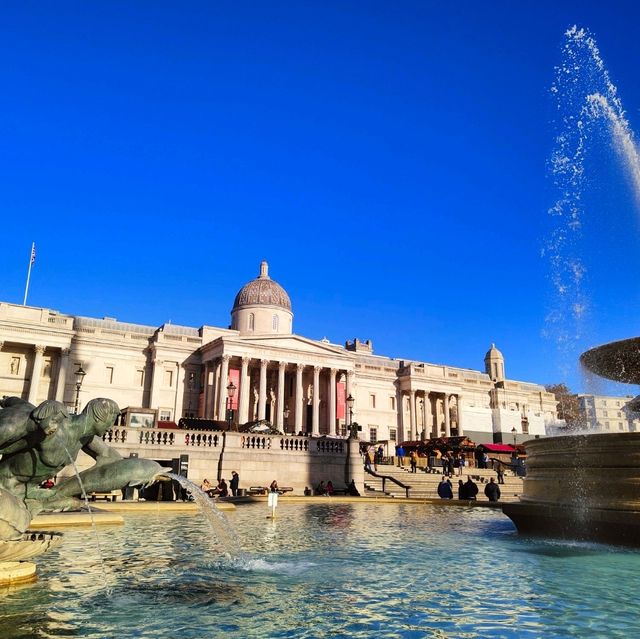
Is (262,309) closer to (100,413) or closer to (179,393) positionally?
(179,393)

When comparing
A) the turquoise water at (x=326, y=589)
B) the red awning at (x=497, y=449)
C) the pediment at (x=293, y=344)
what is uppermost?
the pediment at (x=293, y=344)

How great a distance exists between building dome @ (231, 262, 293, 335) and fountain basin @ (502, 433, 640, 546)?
178 ft

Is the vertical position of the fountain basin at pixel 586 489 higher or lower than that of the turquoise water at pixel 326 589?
higher

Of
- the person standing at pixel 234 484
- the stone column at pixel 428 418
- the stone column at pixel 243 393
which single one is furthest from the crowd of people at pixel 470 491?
the stone column at pixel 428 418

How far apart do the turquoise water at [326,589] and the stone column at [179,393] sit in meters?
49.9

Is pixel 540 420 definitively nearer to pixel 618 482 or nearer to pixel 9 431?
pixel 618 482

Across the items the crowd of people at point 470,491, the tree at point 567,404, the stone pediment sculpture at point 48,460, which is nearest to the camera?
the stone pediment sculpture at point 48,460

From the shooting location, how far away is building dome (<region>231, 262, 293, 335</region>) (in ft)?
215

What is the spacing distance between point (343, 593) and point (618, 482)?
592 centimetres

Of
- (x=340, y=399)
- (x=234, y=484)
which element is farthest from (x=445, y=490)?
(x=340, y=399)

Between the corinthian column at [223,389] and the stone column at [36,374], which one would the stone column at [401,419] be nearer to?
the corinthian column at [223,389]

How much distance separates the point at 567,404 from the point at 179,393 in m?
60.9

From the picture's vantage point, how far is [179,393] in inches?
2354

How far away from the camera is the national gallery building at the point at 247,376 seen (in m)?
54.9
